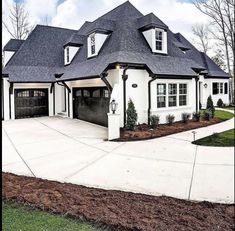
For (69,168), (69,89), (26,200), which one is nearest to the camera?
(26,200)

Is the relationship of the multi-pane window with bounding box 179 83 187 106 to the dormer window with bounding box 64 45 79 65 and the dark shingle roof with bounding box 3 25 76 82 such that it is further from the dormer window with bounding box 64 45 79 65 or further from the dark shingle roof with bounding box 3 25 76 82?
the dark shingle roof with bounding box 3 25 76 82

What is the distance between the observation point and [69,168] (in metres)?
4.25

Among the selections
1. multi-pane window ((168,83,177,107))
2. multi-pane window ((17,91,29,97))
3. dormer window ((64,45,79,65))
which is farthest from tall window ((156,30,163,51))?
multi-pane window ((17,91,29,97))

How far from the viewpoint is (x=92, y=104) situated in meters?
9.69

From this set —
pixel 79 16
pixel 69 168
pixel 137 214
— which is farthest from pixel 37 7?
pixel 69 168

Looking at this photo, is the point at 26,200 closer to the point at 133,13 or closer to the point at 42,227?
the point at 42,227

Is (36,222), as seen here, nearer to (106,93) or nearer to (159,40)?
(106,93)

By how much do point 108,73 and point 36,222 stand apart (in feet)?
20.8

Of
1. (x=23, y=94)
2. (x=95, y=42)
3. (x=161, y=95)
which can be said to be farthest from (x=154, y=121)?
(x=23, y=94)

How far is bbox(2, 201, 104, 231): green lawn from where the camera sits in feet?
7.09

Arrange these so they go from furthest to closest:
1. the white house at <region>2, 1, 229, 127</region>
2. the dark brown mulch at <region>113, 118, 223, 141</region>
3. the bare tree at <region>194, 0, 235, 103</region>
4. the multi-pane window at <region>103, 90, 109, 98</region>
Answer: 1. the multi-pane window at <region>103, 90, 109, 98</region>
2. the white house at <region>2, 1, 229, 127</region>
3. the dark brown mulch at <region>113, 118, 223, 141</region>
4. the bare tree at <region>194, 0, 235, 103</region>

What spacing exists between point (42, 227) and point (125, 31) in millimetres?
7980

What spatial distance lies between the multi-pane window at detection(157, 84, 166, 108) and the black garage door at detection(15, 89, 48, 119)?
658 centimetres

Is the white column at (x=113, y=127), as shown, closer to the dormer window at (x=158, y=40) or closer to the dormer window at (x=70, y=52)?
the dormer window at (x=158, y=40)
